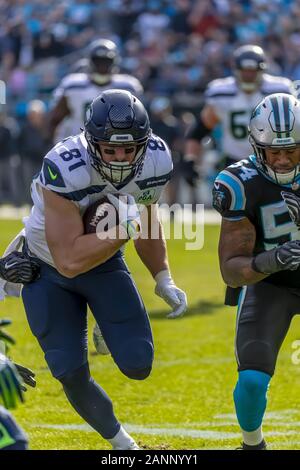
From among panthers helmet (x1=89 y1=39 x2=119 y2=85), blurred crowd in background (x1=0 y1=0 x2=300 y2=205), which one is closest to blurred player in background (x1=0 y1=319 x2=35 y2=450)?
panthers helmet (x1=89 y1=39 x2=119 y2=85)

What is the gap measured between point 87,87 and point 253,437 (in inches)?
204

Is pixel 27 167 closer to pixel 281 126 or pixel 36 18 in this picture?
pixel 36 18

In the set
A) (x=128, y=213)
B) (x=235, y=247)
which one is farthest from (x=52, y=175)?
(x=235, y=247)

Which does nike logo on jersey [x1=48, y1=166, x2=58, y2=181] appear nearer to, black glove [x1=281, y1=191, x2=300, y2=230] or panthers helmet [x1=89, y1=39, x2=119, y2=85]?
black glove [x1=281, y1=191, x2=300, y2=230]

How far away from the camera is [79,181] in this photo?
408cm

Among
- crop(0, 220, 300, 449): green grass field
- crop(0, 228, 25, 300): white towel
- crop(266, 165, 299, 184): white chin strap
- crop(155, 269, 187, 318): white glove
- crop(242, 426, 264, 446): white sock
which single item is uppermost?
crop(266, 165, 299, 184): white chin strap

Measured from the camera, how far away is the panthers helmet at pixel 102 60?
8.49 m

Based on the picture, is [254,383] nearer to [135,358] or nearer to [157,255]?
[135,358]

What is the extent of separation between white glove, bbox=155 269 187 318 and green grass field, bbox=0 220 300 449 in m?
0.59

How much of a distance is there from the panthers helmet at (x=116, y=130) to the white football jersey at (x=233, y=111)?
4327 mm

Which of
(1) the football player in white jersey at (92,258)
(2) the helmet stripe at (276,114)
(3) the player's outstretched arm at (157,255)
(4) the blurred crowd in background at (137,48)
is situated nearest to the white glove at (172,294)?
(3) the player's outstretched arm at (157,255)

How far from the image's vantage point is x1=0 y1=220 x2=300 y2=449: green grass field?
4707 mm

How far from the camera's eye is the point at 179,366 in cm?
622
